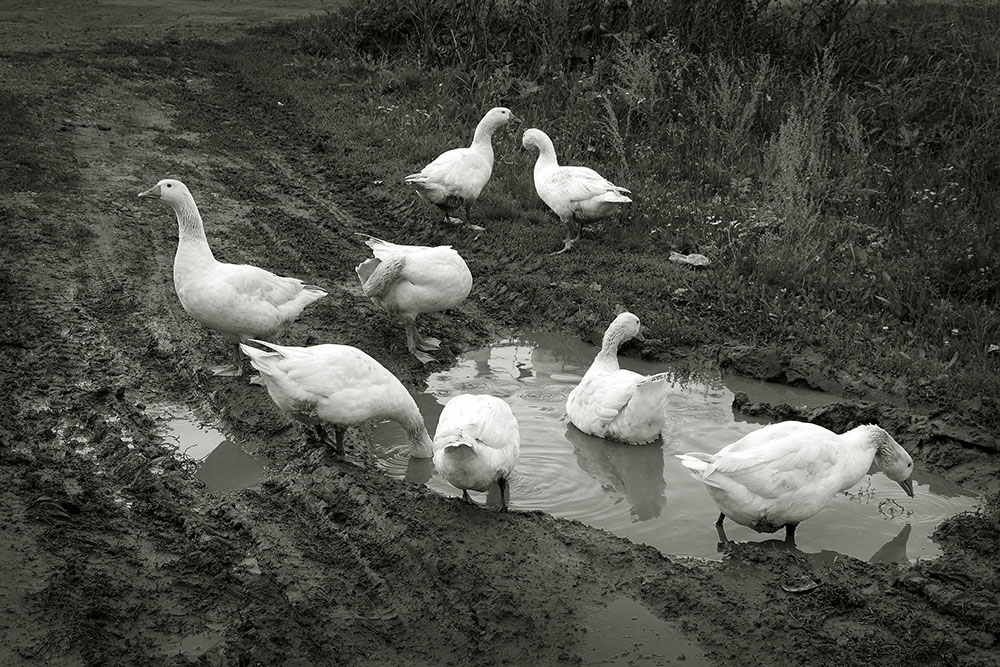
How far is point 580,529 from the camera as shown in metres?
5.77

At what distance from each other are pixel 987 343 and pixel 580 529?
4.28 meters

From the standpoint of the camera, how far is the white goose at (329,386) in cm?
621

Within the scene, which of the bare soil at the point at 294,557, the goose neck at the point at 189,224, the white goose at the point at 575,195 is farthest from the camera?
the white goose at the point at 575,195

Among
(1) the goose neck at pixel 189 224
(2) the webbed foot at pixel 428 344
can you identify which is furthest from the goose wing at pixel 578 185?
(1) the goose neck at pixel 189 224

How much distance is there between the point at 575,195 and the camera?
381 inches

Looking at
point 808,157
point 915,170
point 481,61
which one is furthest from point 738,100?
point 481,61

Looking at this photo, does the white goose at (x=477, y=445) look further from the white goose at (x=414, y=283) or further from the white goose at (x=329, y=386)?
the white goose at (x=414, y=283)

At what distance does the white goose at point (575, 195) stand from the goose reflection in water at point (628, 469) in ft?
9.72

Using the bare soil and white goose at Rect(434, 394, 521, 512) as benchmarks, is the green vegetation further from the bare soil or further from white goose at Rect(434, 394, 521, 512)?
white goose at Rect(434, 394, 521, 512)

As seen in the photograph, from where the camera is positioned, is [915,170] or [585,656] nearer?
[585,656]

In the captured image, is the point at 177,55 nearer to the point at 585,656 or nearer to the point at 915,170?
the point at 915,170

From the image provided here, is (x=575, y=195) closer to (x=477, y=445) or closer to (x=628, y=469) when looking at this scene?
(x=628, y=469)

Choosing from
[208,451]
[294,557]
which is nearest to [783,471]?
[294,557]

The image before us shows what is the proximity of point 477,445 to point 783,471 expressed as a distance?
1.71 m
